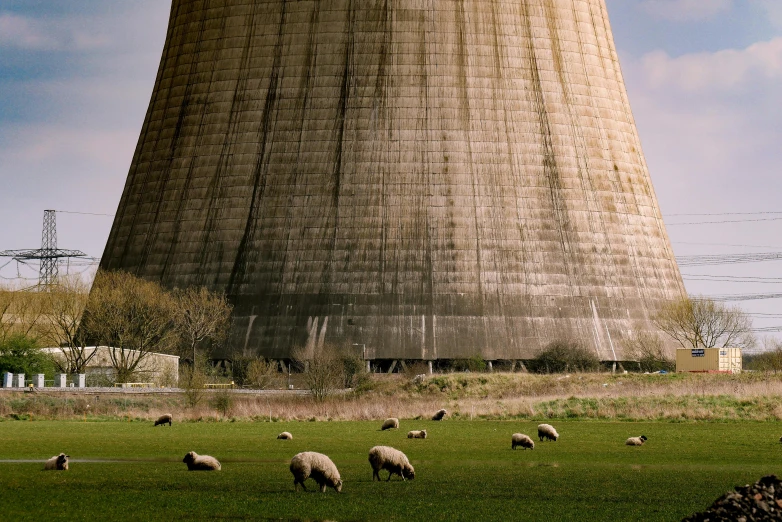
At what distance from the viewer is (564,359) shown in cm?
4788

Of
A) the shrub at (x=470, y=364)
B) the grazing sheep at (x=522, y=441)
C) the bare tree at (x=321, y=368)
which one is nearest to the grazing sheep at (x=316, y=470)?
the grazing sheep at (x=522, y=441)

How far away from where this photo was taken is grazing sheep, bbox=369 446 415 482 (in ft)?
48.5

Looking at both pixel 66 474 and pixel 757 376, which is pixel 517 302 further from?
pixel 66 474

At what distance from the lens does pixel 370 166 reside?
48.7 m

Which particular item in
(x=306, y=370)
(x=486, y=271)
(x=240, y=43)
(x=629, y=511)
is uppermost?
(x=240, y=43)

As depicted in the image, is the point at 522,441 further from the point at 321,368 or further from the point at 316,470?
the point at 321,368

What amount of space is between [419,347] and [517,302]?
418 centimetres

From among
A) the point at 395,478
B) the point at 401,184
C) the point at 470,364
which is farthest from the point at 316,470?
the point at 401,184

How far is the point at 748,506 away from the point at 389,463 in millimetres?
6414

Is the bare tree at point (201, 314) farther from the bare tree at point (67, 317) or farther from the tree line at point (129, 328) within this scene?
the bare tree at point (67, 317)

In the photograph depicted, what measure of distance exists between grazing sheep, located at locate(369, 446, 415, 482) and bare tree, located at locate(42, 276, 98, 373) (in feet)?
117

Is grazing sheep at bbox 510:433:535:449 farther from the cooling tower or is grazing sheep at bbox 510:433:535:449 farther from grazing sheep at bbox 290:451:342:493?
the cooling tower

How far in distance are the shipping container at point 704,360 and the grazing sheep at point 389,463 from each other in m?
34.7

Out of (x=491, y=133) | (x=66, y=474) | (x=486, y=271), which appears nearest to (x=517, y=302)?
(x=486, y=271)
